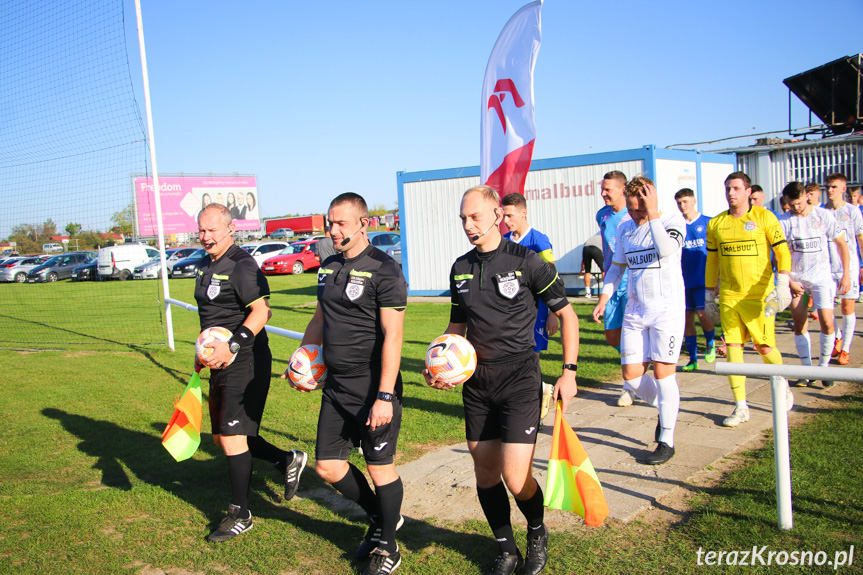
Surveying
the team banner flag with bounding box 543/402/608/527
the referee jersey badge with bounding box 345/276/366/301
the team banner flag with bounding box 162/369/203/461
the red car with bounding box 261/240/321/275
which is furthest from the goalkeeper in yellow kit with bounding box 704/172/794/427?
the red car with bounding box 261/240/321/275

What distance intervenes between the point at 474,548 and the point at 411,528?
527 millimetres

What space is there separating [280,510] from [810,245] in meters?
6.48

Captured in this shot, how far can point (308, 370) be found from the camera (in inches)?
156

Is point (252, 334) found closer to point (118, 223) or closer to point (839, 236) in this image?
point (839, 236)

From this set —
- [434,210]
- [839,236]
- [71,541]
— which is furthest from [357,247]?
[434,210]

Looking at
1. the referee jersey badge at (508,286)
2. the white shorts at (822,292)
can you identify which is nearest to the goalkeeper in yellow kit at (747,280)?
the white shorts at (822,292)

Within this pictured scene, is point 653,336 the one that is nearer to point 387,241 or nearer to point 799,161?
point 799,161

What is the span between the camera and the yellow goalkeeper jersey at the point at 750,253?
5984 mm

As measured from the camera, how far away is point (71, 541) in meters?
4.29

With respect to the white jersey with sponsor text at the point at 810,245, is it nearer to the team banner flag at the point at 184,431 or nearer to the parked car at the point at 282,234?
the team banner flag at the point at 184,431

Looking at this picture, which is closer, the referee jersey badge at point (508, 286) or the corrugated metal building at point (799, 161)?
the referee jersey badge at point (508, 286)

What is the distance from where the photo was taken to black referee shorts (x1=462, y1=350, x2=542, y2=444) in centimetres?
341

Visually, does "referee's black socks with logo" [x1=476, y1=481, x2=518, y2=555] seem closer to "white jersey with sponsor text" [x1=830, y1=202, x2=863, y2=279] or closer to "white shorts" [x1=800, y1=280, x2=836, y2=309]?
"white shorts" [x1=800, y1=280, x2=836, y2=309]

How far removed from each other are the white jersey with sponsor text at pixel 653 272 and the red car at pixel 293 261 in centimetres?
2875
